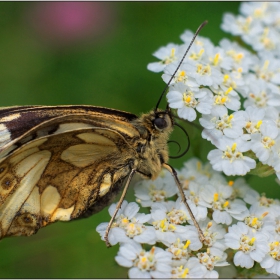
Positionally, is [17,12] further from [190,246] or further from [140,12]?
[190,246]

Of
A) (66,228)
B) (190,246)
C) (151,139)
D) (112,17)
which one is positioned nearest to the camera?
(190,246)

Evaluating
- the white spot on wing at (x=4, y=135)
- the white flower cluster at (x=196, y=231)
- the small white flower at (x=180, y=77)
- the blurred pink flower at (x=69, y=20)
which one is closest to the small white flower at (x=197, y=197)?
the white flower cluster at (x=196, y=231)

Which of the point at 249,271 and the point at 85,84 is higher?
the point at 85,84

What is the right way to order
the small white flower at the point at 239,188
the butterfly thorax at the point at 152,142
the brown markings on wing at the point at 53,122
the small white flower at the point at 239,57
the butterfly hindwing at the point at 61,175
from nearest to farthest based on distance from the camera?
the brown markings on wing at the point at 53,122 < the butterfly hindwing at the point at 61,175 < the butterfly thorax at the point at 152,142 < the small white flower at the point at 239,188 < the small white flower at the point at 239,57

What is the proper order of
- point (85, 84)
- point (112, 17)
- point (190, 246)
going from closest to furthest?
point (190, 246)
point (85, 84)
point (112, 17)

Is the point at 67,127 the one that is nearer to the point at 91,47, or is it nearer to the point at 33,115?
the point at 33,115

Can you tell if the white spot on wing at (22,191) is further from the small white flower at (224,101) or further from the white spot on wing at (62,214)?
the small white flower at (224,101)

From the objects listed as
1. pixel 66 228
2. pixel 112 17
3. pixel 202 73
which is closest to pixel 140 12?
pixel 112 17
